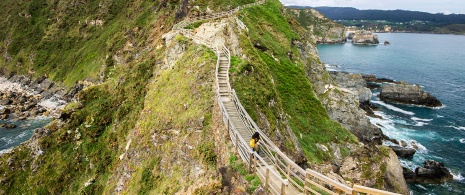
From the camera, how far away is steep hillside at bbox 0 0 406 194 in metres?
22.3

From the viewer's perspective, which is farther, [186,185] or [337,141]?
[337,141]

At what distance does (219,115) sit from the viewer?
21500mm

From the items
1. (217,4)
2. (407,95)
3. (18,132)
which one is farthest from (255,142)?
(407,95)

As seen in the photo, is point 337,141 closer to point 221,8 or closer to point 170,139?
point 170,139

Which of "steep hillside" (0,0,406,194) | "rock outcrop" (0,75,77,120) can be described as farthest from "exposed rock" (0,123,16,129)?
"steep hillside" (0,0,406,194)

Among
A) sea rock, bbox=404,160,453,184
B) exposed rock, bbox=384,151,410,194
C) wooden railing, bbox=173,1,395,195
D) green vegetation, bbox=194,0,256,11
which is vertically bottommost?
sea rock, bbox=404,160,453,184

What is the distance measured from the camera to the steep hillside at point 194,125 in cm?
2228

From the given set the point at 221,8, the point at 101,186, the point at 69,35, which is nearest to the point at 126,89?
the point at 101,186

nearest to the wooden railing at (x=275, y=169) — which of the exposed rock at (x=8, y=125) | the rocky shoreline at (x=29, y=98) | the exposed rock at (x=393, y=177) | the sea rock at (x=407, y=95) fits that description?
the exposed rock at (x=393, y=177)

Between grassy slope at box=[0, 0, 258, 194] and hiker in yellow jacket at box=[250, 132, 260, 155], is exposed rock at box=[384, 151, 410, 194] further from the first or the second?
hiker in yellow jacket at box=[250, 132, 260, 155]

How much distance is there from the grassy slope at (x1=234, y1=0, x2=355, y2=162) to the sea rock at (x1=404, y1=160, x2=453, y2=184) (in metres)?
14.8

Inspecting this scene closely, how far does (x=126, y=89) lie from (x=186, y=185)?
76.3ft

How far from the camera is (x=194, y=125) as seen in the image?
2294cm

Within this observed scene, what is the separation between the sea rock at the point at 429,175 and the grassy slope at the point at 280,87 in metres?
14.8
